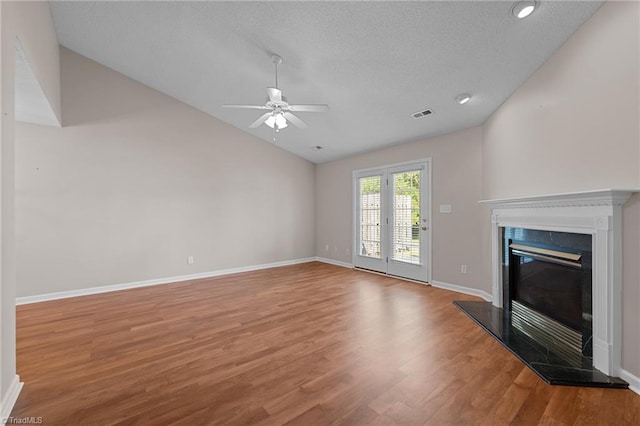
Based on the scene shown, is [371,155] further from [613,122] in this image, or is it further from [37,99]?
[37,99]

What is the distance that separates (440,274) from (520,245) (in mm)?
1623

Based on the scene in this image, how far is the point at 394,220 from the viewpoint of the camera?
5176 millimetres

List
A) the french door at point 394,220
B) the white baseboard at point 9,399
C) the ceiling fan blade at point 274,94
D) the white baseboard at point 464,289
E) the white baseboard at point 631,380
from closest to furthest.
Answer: the white baseboard at point 9,399 → the white baseboard at point 631,380 → the ceiling fan blade at point 274,94 → the white baseboard at point 464,289 → the french door at point 394,220

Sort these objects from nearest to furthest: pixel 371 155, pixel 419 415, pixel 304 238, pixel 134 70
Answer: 1. pixel 419 415
2. pixel 134 70
3. pixel 371 155
4. pixel 304 238

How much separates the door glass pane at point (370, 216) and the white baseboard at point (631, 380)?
12.3ft

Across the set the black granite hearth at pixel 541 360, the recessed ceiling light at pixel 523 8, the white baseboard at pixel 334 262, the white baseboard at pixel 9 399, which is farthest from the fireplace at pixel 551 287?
the white baseboard at pixel 9 399

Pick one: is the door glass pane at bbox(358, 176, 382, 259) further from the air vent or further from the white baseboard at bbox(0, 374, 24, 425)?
the white baseboard at bbox(0, 374, 24, 425)

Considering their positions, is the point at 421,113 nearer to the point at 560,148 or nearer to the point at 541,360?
the point at 560,148

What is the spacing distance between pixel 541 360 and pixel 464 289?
1.99 m

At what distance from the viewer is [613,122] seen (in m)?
1.92

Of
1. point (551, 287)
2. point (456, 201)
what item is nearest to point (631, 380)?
point (551, 287)

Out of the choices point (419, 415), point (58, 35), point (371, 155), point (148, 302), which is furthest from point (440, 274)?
point (58, 35)

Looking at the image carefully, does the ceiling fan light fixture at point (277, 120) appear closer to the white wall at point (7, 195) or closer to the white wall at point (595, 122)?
the white wall at point (7, 195)

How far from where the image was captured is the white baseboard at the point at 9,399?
5.09 feet
